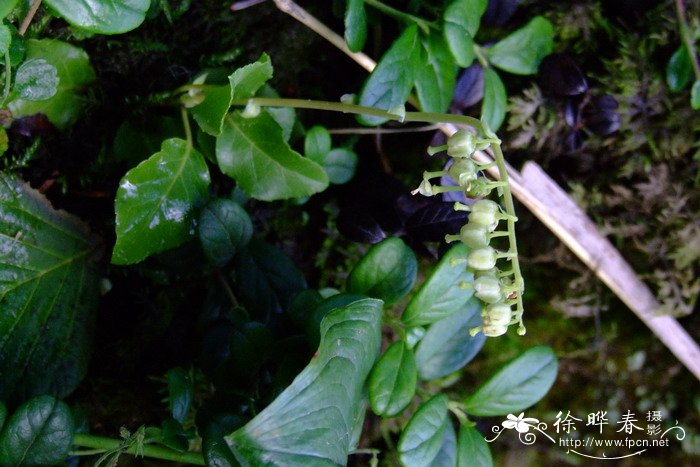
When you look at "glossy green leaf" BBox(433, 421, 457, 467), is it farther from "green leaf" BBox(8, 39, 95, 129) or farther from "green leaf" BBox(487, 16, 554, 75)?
"green leaf" BBox(8, 39, 95, 129)

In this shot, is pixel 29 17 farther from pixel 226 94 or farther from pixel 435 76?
pixel 435 76

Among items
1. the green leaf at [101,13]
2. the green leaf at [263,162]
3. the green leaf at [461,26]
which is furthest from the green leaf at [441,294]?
the green leaf at [101,13]

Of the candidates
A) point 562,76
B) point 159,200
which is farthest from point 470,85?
point 159,200

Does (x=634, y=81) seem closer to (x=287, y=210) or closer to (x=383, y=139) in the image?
(x=383, y=139)

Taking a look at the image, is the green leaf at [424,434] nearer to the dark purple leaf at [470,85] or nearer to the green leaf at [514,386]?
the green leaf at [514,386]

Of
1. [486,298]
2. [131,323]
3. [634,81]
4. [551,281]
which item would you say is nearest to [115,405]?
[131,323]

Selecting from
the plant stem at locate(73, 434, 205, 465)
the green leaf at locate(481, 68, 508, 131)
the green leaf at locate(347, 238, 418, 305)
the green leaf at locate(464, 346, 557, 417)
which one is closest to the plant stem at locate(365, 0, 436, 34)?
the green leaf at locate(481, 68, 508, 131)
